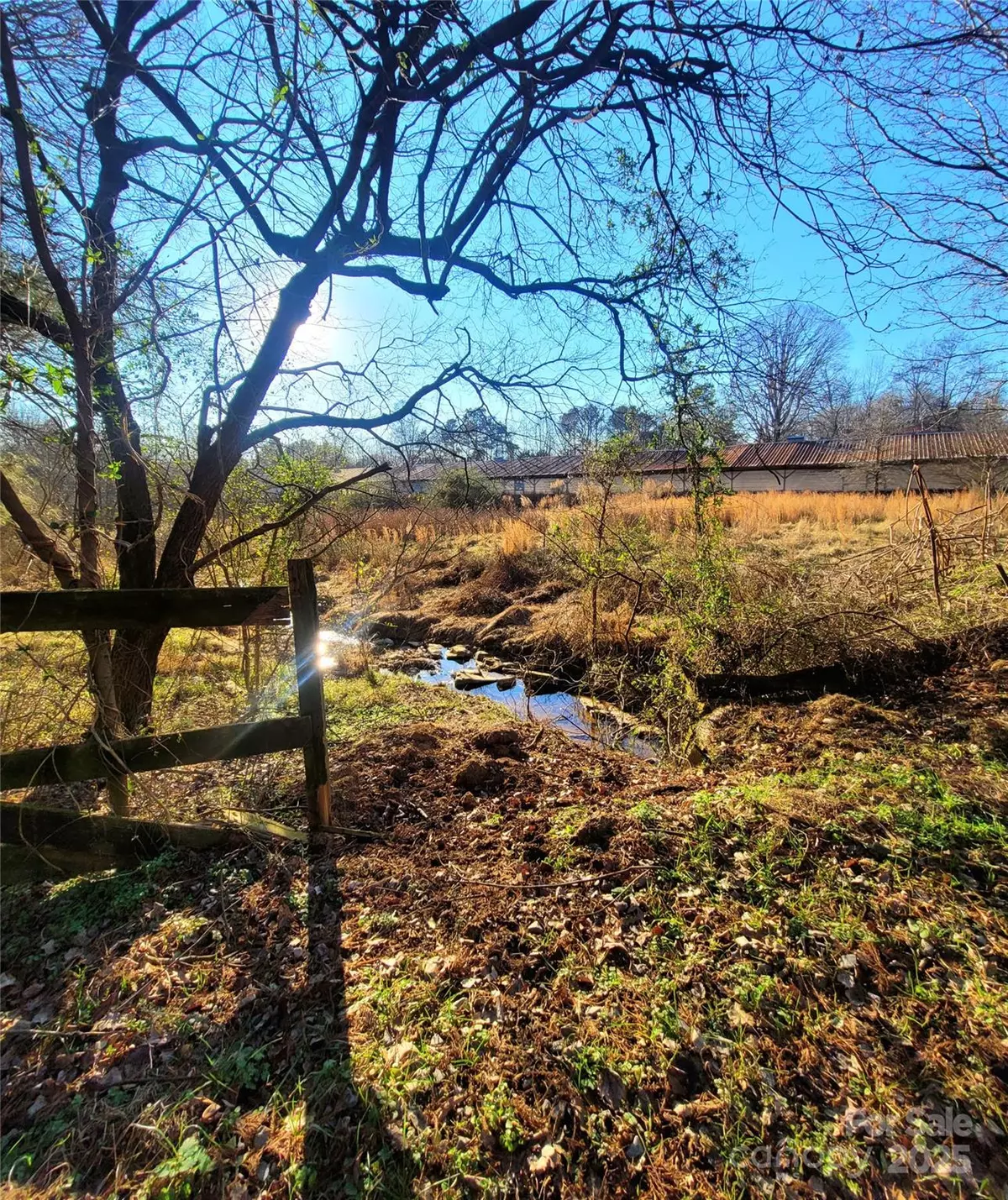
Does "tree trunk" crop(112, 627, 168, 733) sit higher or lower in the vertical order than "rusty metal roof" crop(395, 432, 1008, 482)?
lower

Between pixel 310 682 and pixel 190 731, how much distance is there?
665 mm

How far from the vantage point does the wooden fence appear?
261 centimetres

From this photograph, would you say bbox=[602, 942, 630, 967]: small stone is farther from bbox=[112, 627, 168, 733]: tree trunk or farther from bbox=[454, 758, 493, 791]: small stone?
bbox=[112, 627, 168, 733]: tree trunk

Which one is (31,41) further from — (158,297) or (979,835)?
(979,835)

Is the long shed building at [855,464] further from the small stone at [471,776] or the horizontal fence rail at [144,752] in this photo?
the horizontal fence rail at [144,752]

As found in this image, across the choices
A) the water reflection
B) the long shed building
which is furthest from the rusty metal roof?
the water reflection

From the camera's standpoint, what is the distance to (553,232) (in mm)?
5156

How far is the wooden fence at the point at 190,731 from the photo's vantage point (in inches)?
103

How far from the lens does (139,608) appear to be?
2.85 meters

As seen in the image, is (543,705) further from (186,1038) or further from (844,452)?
(844,452)

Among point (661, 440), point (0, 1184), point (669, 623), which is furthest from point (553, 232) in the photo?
point (0, 1184)
